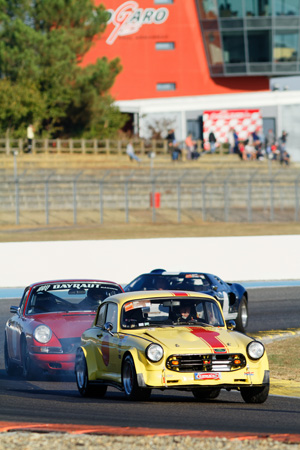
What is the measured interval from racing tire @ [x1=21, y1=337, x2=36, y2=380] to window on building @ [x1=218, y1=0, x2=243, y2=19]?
5393cm

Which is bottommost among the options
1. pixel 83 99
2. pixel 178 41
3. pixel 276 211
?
pixel 276 211

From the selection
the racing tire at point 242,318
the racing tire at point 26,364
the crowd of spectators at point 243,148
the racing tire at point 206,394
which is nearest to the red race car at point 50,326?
the racing tire at point 26,364

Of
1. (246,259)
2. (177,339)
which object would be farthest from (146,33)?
(177,339)

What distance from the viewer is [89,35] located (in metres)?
59.7

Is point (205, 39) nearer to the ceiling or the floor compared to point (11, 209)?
nearer to the ceiling

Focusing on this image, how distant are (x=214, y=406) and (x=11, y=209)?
2930 centimetres

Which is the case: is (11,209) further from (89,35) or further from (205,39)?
(205,39)

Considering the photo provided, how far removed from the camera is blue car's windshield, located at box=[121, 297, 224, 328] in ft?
31.2

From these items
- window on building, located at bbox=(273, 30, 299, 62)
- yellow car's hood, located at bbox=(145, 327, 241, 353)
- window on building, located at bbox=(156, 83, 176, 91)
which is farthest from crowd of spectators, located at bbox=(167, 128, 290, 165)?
yellow car's hood, located at bbox=(145, 327, 241, 353)

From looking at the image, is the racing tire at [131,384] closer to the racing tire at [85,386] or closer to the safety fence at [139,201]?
the racing tire at [85,386]

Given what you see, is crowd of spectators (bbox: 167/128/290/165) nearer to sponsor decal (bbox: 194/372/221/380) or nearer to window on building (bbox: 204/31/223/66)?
window on building (bbox: 204/31/223/66)

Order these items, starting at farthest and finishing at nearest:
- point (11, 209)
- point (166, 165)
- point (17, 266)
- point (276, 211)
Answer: point (166, 165)
point (276, 211)
point (11, 209)
point (17, 266)

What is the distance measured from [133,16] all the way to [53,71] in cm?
1100

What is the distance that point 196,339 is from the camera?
8977mm
